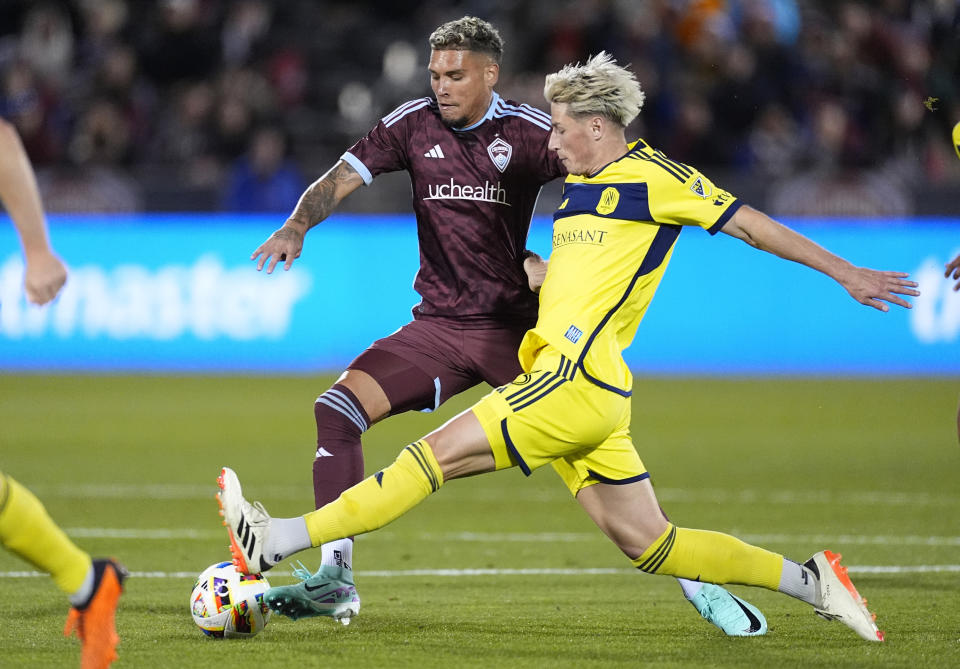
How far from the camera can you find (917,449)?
39.2 ft

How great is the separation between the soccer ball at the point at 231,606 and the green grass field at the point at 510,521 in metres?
0.10

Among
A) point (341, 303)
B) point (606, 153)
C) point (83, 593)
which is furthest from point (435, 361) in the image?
point (341, 303)

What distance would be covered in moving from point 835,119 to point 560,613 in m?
12.8

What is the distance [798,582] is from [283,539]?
1939 millimetres

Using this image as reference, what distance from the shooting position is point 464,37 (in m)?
6.09

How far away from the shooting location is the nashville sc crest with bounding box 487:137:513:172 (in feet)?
20.4

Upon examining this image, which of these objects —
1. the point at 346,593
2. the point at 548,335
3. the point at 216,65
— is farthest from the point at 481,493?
the point at 216,65

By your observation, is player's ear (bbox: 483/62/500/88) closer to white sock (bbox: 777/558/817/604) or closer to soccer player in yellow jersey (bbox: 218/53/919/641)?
soccer player in yellow jersey (bbox: 218/53/919/641)

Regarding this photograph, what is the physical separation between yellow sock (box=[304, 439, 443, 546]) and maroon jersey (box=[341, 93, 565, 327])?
4.48ft

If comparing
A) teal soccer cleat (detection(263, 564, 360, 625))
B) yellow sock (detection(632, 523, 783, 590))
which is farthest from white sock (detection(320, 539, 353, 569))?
yellow sock (detection(632, 523, 783, 590))

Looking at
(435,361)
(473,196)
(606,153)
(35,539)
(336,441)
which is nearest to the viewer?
(35,539)

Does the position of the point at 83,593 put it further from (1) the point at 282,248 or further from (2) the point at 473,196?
(2) the point at 473,196

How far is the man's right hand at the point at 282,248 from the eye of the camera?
557cm

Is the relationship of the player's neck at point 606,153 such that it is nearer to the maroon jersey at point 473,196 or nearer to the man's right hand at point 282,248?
the maroon jersey at point 473,196
